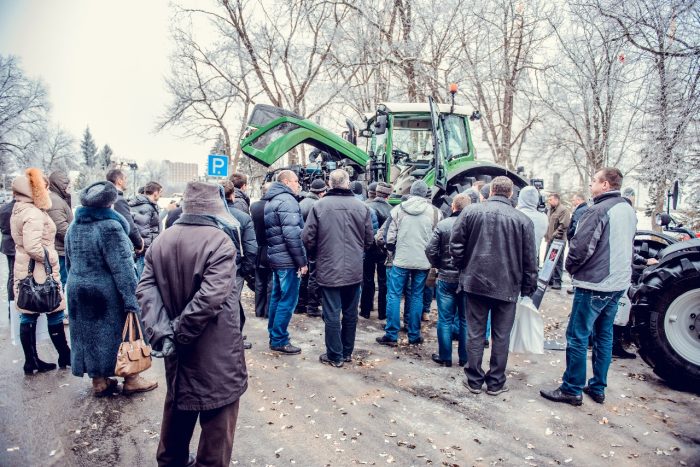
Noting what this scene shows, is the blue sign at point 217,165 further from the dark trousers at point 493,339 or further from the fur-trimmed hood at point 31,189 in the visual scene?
the dark trousers at point 493,339

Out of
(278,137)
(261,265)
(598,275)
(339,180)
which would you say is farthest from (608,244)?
(278,137)

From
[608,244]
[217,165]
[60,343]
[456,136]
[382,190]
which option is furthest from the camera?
[217,165]

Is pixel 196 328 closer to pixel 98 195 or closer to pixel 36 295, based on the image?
pixel 98 195

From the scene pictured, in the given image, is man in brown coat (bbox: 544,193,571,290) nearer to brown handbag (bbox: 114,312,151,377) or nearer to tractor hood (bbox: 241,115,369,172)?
tractor hood (bbox: 241,115,369,172)

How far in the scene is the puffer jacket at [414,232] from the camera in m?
5.56

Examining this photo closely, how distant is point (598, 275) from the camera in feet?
13.5

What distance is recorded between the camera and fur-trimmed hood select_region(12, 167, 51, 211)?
4.45 metres

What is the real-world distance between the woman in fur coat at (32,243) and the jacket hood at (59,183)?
1.39m

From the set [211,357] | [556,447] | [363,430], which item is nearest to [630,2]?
[556,447]

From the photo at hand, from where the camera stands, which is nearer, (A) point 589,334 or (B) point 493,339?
(A) point 589,334

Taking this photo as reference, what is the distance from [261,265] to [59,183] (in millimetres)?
2708

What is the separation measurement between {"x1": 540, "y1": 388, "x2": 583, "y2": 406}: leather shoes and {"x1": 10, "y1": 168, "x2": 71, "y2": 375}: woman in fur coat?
467 centimetres

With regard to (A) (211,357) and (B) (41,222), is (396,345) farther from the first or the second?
(B) (41,222)

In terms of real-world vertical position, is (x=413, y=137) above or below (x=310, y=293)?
above
